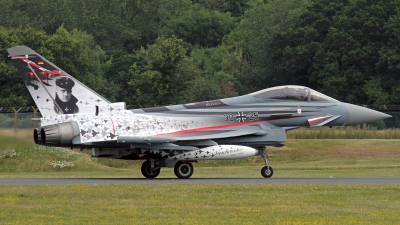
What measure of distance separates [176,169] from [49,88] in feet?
15.0

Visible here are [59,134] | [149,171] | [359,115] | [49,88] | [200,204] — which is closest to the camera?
[200,204]

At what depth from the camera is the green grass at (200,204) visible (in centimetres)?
1831

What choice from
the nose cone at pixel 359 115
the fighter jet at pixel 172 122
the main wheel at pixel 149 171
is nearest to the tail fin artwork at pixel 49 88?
the fighter jet at pixel 172 122

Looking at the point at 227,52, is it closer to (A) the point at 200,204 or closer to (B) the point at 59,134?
(B) the point at 59,134

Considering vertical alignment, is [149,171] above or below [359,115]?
below

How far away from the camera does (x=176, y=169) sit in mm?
29000

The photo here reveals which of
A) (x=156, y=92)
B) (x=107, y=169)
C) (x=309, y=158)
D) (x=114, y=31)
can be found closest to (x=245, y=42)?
(x=114, y=31)

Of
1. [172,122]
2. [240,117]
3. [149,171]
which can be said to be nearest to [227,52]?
[240,117]

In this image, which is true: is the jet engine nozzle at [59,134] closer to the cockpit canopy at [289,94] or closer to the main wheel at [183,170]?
the main wheel at [183,170]

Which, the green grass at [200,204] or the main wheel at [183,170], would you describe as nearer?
the green grass at [200,204]

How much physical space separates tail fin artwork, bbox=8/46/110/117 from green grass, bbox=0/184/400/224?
5238mm

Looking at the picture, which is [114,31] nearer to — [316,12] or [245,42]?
[245,42]

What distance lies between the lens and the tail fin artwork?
2900cm

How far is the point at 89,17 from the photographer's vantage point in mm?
106625
